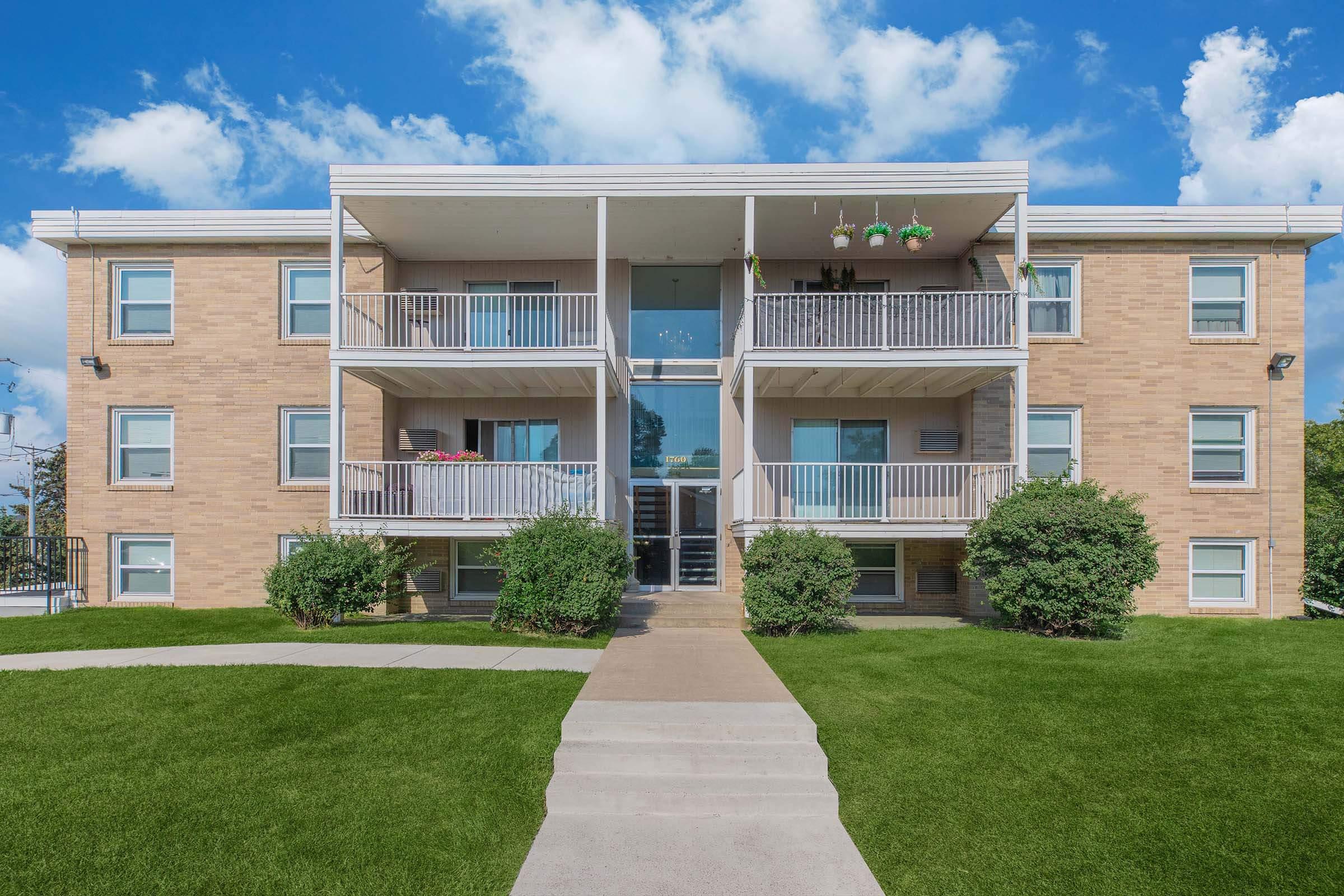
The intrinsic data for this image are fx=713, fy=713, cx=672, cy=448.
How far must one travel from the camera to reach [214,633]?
10102 mm

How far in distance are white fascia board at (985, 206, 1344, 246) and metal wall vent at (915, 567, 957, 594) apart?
6098 mm

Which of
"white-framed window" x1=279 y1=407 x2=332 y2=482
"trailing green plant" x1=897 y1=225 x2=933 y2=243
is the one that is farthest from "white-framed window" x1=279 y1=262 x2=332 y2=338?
"trailing green plant" x1=897 y1=225 x2=933 y2=243

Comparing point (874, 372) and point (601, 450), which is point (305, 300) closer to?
point (601, 450)

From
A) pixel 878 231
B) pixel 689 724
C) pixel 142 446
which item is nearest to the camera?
pixel 689 724

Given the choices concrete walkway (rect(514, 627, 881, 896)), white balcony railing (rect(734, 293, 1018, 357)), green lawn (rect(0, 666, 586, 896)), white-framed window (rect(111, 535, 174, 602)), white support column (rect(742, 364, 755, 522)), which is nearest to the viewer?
green lawn (rect(0, 666, 586, 896))

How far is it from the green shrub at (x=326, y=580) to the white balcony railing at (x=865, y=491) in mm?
6314

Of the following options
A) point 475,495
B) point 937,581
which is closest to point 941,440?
point 937,581

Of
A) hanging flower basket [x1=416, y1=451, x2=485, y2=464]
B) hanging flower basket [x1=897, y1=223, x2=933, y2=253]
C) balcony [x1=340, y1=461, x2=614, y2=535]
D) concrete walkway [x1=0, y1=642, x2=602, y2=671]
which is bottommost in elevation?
concrete walkway [x1=0, y1=642, x2=602, y2=671]

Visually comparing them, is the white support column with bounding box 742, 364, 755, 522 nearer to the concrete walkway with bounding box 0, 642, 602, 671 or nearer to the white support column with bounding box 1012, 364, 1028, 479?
the concrete walkway with bounding box 0, 642, 602, 671

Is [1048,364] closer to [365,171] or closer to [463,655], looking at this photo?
[463,655]

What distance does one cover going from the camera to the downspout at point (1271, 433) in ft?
41.6

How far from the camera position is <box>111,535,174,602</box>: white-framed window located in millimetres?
13289

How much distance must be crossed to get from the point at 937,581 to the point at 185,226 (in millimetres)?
15243

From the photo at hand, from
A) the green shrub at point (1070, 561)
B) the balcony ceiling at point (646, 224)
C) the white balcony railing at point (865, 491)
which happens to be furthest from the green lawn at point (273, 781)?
the balcony ceiling at point (646, 224)
